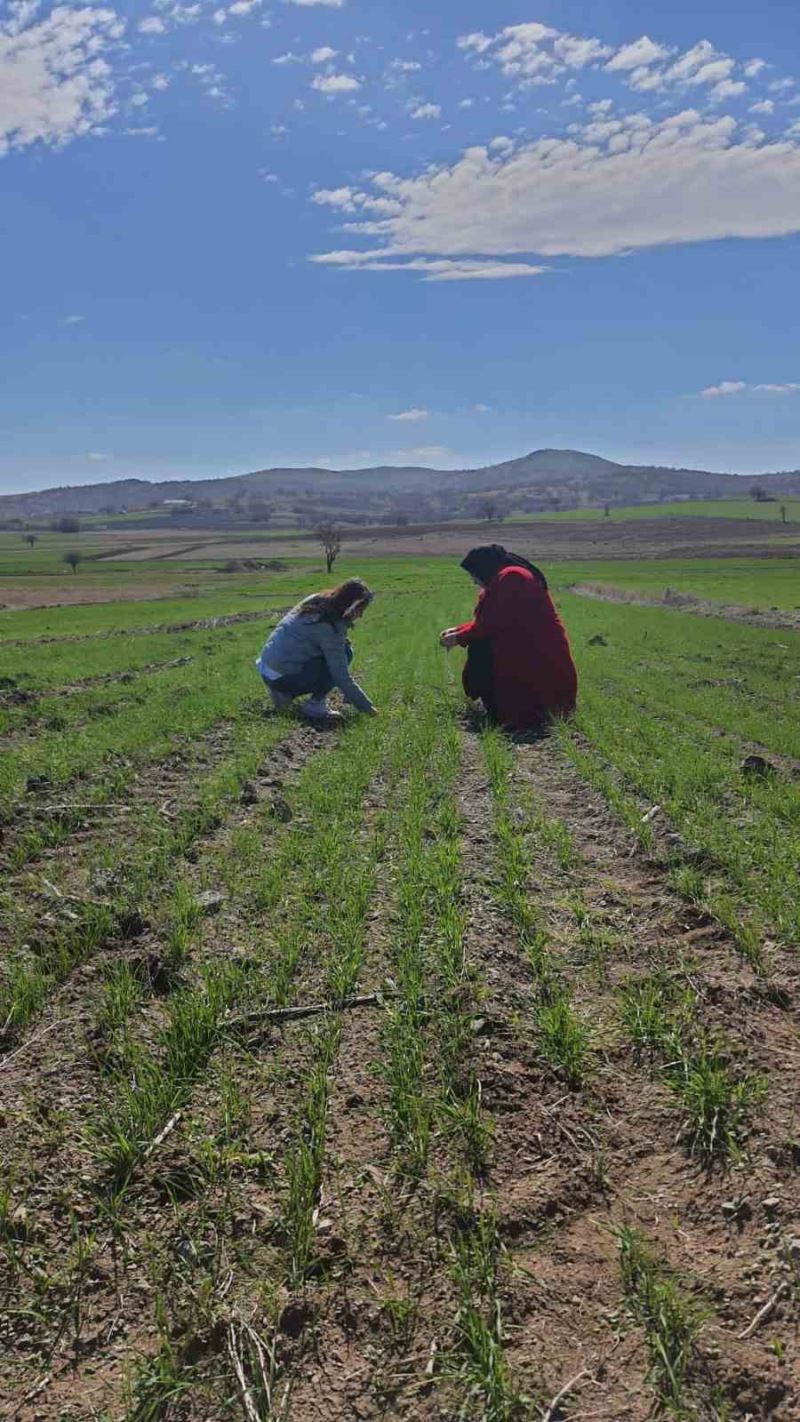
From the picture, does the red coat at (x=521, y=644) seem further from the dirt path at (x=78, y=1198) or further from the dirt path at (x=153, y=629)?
the dirt path at (x=153, y=629)

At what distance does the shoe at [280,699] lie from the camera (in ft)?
41.7

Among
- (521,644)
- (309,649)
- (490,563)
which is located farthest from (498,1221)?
(490,563)

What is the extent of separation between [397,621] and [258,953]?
29.9 meters

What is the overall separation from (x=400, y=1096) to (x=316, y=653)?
352 inches

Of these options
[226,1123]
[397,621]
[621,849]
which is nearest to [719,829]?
[621,849]

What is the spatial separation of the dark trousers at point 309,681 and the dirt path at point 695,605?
2473 cm

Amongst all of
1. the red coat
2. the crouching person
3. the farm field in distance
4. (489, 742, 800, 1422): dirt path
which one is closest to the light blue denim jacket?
the crouching person

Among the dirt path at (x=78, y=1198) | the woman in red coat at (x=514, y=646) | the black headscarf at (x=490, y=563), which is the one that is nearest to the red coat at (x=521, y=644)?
the woman in red coat at (x=514, y=646)

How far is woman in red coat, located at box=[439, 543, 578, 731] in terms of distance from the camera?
11719mm

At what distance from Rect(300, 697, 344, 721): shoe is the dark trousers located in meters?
0.10

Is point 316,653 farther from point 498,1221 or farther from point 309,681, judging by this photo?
point 498,1221

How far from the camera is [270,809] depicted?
8.02m

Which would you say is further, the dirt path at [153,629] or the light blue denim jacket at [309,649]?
the dirt path at [153,629]

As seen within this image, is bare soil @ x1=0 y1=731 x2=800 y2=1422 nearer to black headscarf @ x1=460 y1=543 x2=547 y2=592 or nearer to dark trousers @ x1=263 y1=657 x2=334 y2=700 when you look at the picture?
dark trousers @ x1=263 y1=657 x2=334 y2=700
